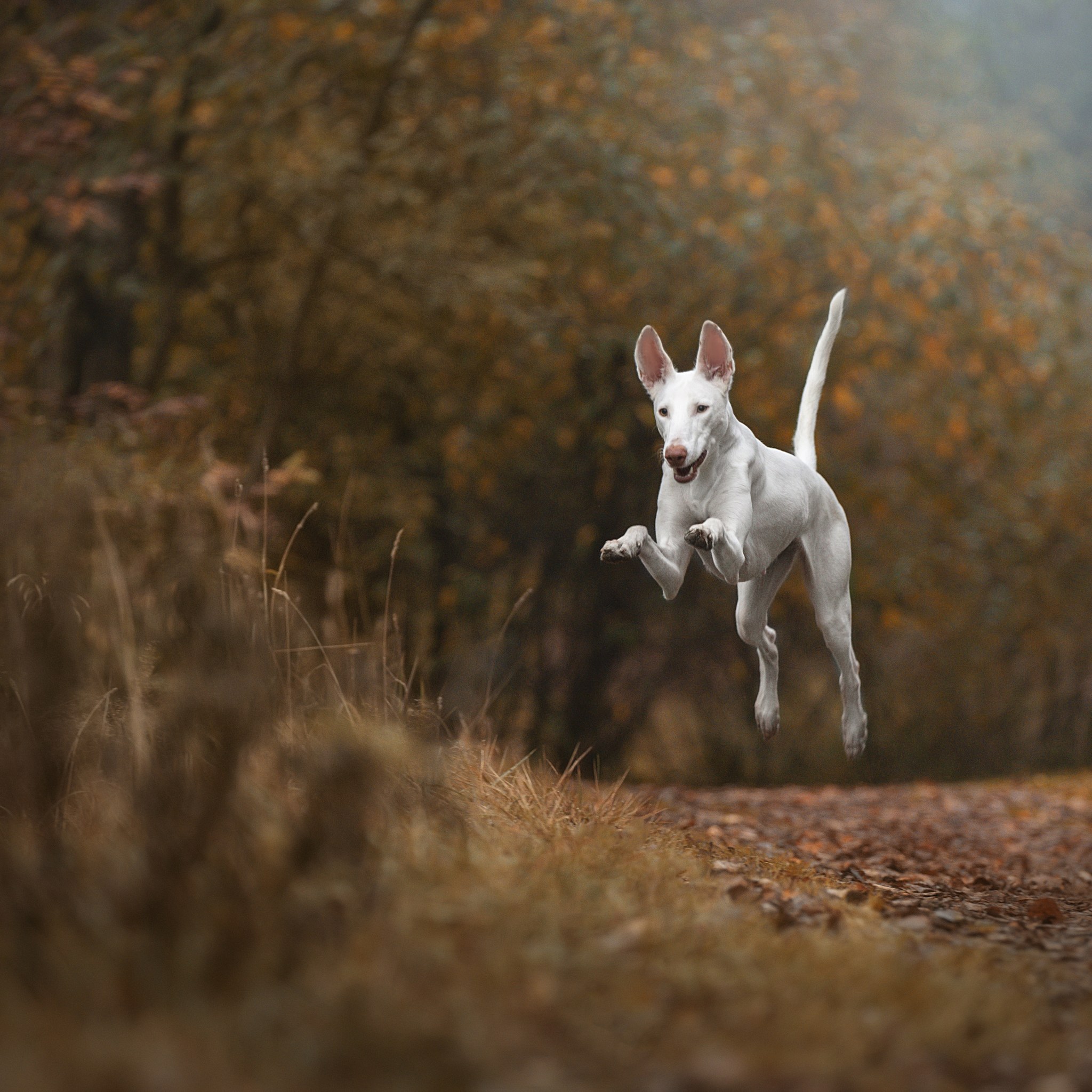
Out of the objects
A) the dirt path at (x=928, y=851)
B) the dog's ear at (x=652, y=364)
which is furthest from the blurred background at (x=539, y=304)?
the dog's ear at (x=652, y=364)

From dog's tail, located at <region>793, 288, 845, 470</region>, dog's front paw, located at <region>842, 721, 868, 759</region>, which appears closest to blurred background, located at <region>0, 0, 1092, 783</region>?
dog's tail, located at <region>793, 288, 845, 470</region>

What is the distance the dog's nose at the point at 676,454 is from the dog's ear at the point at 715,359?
0.29m

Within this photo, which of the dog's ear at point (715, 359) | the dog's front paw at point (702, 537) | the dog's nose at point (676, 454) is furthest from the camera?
the dog's ear at point (715, 359)

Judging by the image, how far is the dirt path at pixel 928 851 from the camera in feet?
13.7

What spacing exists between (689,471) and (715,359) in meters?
0.34

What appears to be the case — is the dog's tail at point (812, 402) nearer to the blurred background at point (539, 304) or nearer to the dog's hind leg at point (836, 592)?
the dog's hind leg at point (836, 592)

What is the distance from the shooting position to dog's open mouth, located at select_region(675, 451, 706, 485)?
3.15 metres

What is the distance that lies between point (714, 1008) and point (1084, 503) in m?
11.6

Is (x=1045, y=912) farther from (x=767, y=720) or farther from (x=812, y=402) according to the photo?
(x=812, y=402)

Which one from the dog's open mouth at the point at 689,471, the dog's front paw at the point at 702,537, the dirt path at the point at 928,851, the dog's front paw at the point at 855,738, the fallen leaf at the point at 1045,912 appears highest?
the dog's open mouth at the point at 689,471

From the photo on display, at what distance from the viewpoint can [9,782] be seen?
3717 mm

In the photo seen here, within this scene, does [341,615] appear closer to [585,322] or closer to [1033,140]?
[585,322]

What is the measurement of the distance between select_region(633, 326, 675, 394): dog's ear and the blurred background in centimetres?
595

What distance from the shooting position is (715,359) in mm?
3297
